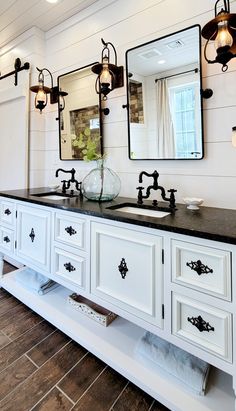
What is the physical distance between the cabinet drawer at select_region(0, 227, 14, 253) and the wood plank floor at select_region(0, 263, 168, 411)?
0.60 m

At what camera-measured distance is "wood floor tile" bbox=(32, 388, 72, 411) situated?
1.15 metres

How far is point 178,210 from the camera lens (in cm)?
139

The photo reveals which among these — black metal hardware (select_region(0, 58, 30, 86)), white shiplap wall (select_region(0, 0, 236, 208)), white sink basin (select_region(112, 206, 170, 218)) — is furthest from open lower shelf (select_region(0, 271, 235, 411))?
black metal hardware (select_region(0, 58, 30, 86))

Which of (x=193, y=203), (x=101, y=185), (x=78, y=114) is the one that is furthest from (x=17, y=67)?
(x=193, y=203)

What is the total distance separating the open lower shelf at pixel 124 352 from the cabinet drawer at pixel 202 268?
1.78 ft

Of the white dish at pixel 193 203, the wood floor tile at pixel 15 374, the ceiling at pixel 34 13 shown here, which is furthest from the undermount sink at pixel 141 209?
the ceiling at pixel 34 13

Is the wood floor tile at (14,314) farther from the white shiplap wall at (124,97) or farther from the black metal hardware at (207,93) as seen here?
the black metal hardware at (207,93)

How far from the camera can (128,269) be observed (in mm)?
1244

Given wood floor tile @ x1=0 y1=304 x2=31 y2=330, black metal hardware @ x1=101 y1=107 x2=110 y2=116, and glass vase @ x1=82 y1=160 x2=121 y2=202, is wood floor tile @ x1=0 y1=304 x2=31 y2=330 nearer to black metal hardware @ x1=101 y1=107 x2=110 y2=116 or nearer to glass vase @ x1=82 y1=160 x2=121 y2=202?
glass vase @ x1=82 y1=160 x2=121 y2=202

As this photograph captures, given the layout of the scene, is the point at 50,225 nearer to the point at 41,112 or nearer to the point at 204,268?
the point at 204,268

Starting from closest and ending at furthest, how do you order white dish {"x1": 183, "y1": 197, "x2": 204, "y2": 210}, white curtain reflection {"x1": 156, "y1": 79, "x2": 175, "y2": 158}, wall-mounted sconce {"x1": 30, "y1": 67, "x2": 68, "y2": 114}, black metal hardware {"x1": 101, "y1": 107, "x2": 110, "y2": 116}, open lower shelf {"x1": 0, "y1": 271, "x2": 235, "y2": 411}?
1. open lower shelf {"x1": 0, "y1": 271, "x2": 235, "y2": 411}
2. white dish {"x1": 183, "y1": 197, "x2": 204, "y2": 210}
3. white curtain reflection {"x1": 156, "y1": 79, "x2": 175, "y2": 158}
4. black metal hardware {"x1": 101, "y1": 107, "x2": 110, "y2": 116}
5. wall-mounted sconce {"x1": 30, "y1": 67, "x2": 68, "y2": 114}

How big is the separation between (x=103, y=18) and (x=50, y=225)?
169 cm

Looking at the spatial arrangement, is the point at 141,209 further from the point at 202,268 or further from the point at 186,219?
the point at 202,268

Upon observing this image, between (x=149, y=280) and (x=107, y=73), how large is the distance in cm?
143
